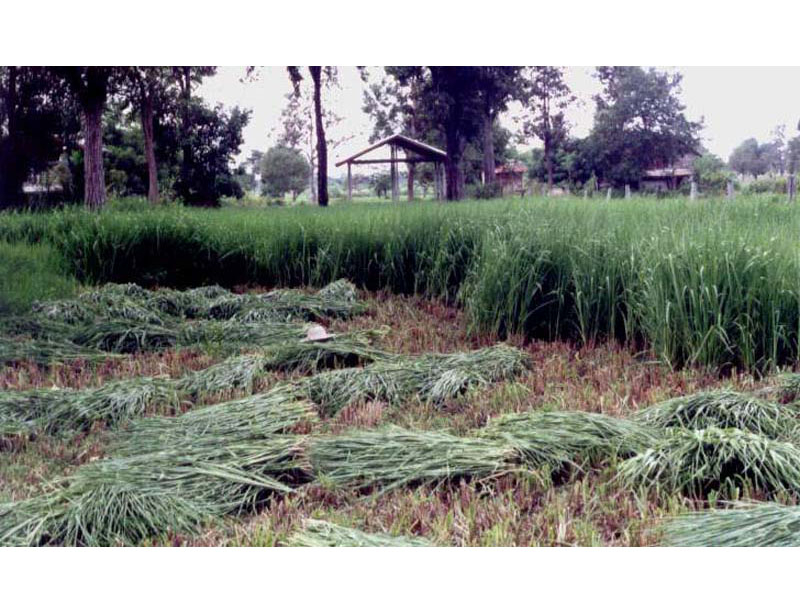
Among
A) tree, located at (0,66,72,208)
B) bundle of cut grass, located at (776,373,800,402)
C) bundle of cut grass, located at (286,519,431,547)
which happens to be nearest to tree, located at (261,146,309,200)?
tree, located at (0,66,72,208)

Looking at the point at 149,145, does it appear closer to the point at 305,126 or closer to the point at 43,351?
the point at 305,126

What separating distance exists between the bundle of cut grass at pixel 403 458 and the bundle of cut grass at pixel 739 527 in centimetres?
44

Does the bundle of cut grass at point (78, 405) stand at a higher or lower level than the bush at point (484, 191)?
lower

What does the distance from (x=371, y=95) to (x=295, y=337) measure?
1.13 metres

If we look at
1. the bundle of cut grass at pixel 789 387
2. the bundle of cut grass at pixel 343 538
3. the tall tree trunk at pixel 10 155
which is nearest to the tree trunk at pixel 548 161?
the bundle of cut grass at pixel 789 387

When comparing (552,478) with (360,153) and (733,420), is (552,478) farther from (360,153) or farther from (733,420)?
(360,153)

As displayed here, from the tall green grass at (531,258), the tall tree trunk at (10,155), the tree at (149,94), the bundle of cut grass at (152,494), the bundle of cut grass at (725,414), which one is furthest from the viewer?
the tree at (149,94)

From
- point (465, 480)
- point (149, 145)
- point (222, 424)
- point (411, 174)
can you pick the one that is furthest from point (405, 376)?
point (149, 145)

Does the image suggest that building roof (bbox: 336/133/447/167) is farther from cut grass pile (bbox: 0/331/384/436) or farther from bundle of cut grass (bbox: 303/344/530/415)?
bundle of cut grass (bbox: 303/344/530/415)

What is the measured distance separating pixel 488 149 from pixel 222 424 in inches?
70.5

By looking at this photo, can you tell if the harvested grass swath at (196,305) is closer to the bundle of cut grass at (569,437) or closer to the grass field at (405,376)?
the grass field at (405,376)

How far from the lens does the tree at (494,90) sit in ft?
9.60

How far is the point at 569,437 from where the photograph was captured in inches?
79.6

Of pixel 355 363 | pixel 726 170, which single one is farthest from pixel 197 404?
pixel 726 170
